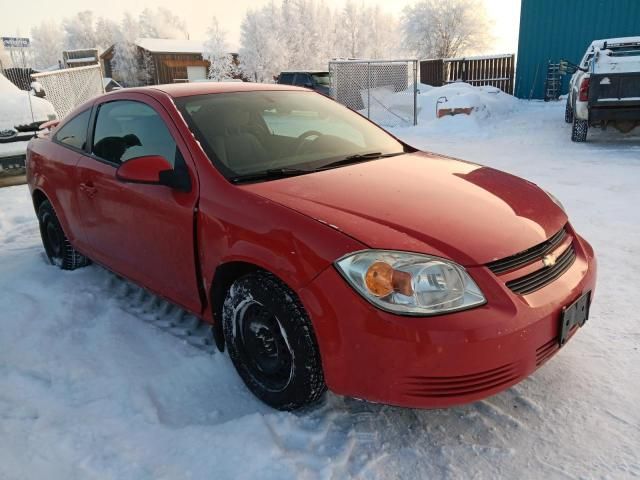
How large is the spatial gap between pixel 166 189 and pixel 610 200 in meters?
5.02

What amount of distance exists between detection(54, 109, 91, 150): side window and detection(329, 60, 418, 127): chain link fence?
37.8ft

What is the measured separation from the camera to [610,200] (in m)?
5.69

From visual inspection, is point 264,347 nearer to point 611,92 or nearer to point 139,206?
point 139,206

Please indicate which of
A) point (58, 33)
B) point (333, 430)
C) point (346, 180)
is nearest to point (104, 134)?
point (346, 180)

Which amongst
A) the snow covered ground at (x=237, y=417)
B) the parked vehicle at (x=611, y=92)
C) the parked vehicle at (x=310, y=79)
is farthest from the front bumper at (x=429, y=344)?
the parked vehicle at (x=310, y=79)

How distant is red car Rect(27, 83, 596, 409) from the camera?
6.33 ft

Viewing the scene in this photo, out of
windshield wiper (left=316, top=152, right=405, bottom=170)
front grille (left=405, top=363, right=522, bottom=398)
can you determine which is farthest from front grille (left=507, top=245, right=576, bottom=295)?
windshield wiper (left=316, top=152, right=405, bottom=170)

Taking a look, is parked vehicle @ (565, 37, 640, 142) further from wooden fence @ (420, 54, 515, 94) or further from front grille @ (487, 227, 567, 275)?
wooden fence @ (420, 54, 515, 94)

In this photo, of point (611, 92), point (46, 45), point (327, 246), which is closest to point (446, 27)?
point (611, 92)

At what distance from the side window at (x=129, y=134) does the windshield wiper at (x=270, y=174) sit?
431 millimetres

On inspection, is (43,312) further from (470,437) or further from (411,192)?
(470,437)

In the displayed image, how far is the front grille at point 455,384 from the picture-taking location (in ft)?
6.30

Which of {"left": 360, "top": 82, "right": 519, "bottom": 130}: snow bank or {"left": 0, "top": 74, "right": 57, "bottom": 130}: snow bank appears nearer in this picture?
{"left": 0, "top": 74, "right": 57, "bottom": 130}: snow bank

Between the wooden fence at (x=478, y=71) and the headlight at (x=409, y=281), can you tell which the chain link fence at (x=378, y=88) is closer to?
the wooden fence at (x=478, y=71)
